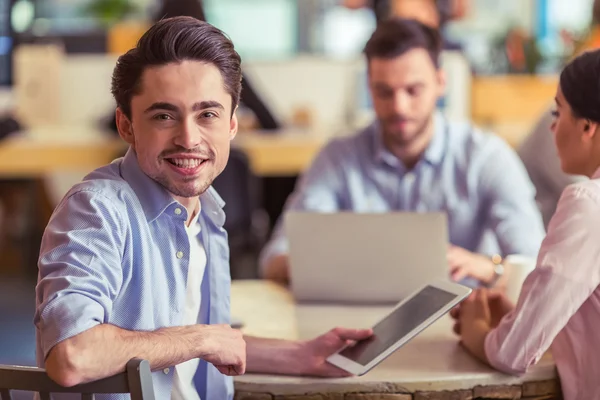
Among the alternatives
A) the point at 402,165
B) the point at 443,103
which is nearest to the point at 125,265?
the point at 402,165

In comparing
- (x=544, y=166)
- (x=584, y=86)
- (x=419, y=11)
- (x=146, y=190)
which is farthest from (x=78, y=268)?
(x=419, y=11)

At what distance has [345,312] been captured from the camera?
1870 millimetres

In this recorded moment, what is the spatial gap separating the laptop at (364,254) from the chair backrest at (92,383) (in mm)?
778

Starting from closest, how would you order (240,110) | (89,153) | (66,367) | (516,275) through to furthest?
→ (66,367) < (516,275) < (89,153) < (240,110)

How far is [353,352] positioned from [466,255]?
0.57m

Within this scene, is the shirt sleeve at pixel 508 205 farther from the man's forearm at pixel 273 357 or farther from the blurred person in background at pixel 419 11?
the blurred person in background at pixel 419 11

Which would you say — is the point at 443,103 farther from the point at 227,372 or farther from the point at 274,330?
the point at 227,372

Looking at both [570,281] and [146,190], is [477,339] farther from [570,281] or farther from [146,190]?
[146,190]

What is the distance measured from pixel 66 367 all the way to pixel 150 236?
0.87 ft

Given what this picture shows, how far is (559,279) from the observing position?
1391 millimetres

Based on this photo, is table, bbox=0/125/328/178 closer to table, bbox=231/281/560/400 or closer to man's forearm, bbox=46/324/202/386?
table, bbox=231/281/560/400

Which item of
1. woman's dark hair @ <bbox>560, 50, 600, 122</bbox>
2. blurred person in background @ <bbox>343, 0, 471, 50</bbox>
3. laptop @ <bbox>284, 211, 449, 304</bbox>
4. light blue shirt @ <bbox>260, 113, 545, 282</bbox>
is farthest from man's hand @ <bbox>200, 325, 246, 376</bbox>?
blurred person in background @ <bbox>343, 0, 471, 50</bbox>

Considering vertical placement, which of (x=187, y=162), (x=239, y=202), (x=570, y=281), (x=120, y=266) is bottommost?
(x=239, y=202)

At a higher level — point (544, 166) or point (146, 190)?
point (146, 190)
